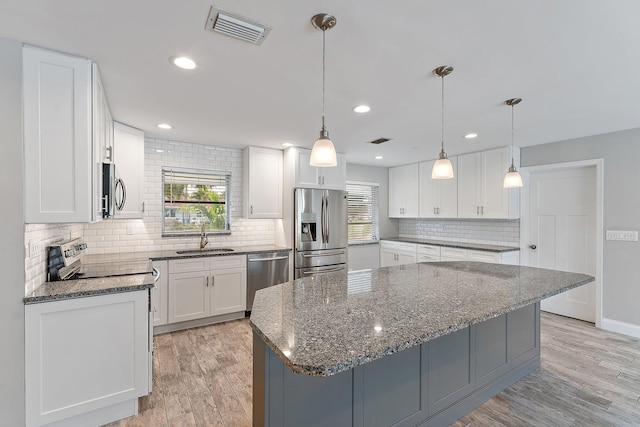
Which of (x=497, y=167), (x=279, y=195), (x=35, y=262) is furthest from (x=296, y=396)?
(x=497, y=167)

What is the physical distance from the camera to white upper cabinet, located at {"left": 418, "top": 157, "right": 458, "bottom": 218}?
4.83 meters

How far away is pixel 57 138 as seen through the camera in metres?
1.83

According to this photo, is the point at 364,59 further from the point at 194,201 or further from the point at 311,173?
the point at 194,201

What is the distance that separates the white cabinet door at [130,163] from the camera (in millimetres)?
3121

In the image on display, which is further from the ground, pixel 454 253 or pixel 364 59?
pixel 364 59

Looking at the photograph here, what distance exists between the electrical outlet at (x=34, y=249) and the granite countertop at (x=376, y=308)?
4.82ft

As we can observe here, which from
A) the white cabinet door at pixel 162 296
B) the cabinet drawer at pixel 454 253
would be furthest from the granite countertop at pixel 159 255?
the cabinet drawer at pixel 454 253

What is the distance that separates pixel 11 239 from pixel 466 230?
17.9 ft

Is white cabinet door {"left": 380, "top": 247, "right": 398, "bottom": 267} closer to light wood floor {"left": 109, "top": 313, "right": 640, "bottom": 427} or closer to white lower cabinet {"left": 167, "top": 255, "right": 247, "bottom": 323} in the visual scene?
light wood floor {"left": 109, "top": 313, "right": 640, "bottom": 427}

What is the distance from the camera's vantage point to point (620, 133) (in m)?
3.45

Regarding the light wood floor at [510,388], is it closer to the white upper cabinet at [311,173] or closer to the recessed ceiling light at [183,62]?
the white upper cabinet at [311,173]

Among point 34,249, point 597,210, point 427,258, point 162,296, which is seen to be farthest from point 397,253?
point 34,249

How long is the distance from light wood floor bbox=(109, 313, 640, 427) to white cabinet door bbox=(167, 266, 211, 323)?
0.26m

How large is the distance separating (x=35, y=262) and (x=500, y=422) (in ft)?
10.7
